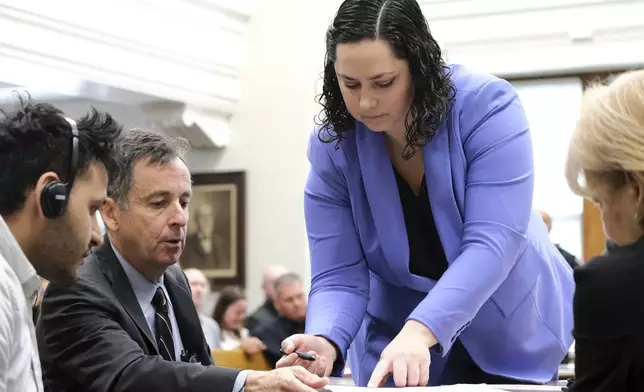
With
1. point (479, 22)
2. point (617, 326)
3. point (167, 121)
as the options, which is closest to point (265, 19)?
point (167, 121)

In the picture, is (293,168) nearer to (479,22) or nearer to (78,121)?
(479,22)

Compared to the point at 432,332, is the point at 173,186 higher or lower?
higher

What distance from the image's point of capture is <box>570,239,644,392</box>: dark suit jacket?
1625 mm

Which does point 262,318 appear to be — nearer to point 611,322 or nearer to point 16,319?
point 16,319

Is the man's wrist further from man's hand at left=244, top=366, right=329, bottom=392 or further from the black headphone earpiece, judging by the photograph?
the black headphone earpiece

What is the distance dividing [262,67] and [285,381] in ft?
31.5

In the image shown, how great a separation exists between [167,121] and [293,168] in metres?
1.44

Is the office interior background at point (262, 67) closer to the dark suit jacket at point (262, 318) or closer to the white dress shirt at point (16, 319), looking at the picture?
the dark suit jacket at point (262, 318)

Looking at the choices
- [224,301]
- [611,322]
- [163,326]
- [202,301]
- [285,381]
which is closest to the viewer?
[611,322]

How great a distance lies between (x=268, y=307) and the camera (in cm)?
937

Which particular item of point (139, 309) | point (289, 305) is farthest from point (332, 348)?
point (289, 305)

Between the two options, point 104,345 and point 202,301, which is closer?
point 104,345

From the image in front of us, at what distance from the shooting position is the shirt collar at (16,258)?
6.43 feet

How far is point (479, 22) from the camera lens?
34.3 ft
